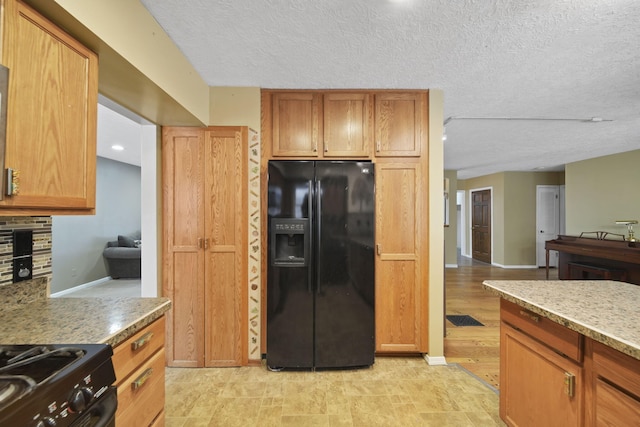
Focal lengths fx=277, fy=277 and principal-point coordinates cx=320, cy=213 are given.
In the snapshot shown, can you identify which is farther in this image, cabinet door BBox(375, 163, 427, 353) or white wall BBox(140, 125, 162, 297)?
cabinet door BBox(375, 163, 427, 353)

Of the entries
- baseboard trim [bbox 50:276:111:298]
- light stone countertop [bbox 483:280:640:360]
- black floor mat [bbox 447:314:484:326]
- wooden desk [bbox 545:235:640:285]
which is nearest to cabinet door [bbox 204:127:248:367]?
light stone countertop [bbox 483:280:640:360]

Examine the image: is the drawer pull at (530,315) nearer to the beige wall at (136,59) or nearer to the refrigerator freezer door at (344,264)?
the refrigerator freezer door at (344,264)

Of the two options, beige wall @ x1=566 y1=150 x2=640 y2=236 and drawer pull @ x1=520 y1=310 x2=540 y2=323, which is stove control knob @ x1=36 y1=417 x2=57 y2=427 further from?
beige wall @ x1=566 y1=150 x2=640 y2=236

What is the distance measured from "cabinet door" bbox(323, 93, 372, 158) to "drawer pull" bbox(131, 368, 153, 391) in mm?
1935

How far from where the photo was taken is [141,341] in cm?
120

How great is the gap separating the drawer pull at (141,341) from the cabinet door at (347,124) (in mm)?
1832

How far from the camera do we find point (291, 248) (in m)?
2.32

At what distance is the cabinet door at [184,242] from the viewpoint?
2.34 metres

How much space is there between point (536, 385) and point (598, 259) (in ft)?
15.5

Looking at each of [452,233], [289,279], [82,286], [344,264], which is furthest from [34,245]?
[452,233]

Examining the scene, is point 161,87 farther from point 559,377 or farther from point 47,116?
point 559,377

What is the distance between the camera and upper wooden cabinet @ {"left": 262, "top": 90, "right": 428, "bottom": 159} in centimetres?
248

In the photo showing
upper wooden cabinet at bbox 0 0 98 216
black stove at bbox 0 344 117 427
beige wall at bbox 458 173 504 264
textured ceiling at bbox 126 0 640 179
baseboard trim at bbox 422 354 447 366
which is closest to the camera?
black stove at bbox 0 344 117 427

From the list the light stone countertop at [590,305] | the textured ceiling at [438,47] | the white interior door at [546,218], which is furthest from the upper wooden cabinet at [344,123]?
the white interior door at [546,218]
